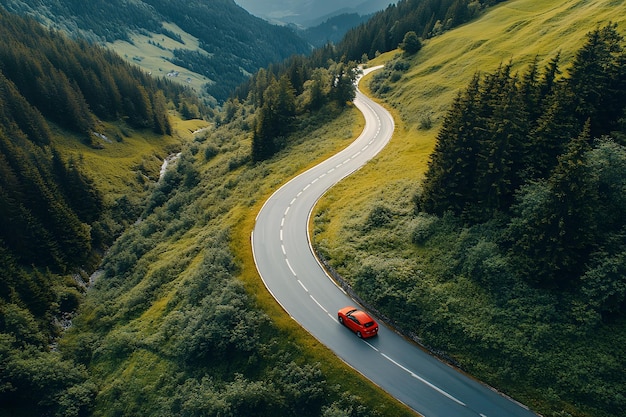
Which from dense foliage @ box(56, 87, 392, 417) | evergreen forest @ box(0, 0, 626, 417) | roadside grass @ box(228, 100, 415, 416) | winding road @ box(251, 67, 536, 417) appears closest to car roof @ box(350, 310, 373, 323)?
winding road @ box(251, 67, 536, 417)

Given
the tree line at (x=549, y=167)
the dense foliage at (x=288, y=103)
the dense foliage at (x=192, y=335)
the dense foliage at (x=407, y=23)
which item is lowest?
the dense foliage at (x=192, y=335)

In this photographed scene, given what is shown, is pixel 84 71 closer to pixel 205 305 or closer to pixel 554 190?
pixel 205 305

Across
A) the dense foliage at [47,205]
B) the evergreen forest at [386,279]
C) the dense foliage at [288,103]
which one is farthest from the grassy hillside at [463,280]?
the dense foliage at [47,205]

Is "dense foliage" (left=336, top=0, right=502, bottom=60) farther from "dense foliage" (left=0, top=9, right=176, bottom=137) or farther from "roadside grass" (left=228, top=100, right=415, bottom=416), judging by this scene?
"dense foliage" (left=0, top=9, right=176, bottom=137)

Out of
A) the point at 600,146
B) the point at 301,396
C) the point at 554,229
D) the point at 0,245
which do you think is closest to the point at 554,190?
the point at 554,229

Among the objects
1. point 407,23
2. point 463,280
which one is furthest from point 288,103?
point 407,23

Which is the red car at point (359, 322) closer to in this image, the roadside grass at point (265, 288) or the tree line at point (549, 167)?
the roadside grass at point (265, 288)
